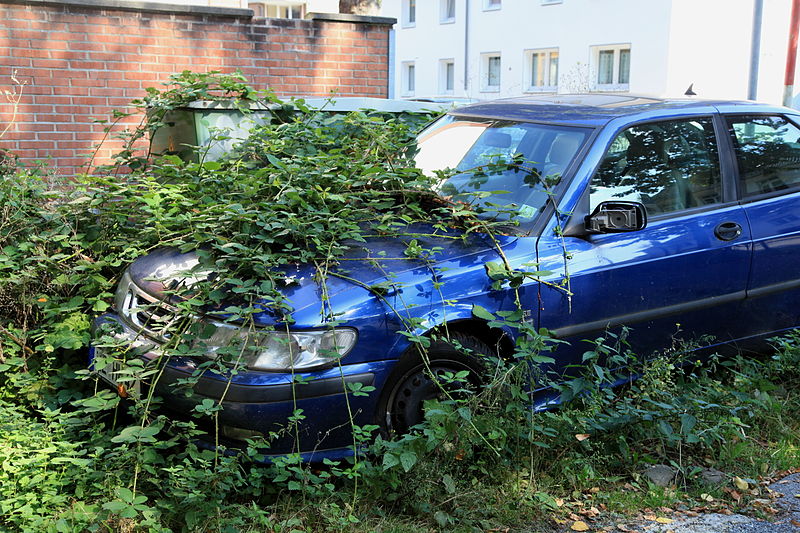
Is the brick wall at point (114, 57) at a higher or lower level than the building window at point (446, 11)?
lower

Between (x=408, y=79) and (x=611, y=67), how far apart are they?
1197 cm

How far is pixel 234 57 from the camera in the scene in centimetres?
979

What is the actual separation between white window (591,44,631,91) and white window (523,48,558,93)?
1.67m

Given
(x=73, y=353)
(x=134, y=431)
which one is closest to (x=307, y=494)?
(x=134, y=431)

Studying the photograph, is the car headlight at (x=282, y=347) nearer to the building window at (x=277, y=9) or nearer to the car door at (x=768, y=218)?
the car door at (x=768, y=218)

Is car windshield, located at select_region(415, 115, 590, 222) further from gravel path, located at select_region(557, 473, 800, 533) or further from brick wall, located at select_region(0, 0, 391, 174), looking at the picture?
brick wall, located at select_region(0, 0, 391, 174)

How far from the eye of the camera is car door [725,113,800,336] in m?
4.90

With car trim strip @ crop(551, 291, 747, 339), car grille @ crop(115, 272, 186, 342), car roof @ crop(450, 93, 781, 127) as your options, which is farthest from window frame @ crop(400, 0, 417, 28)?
car grille @ crop(115, 272, 186, 342)

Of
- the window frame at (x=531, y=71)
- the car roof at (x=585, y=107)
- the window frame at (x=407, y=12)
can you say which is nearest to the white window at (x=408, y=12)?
the window frame at (x=407, y=12)

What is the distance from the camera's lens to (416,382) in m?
3.84

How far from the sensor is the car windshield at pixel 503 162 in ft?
14.5

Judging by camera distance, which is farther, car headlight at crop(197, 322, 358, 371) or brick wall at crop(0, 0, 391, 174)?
brick wall at crop(0, 0, 391, 174)

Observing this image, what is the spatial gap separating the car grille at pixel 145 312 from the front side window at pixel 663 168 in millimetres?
2226

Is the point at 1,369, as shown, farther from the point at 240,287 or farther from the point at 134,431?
the point at 240,287
